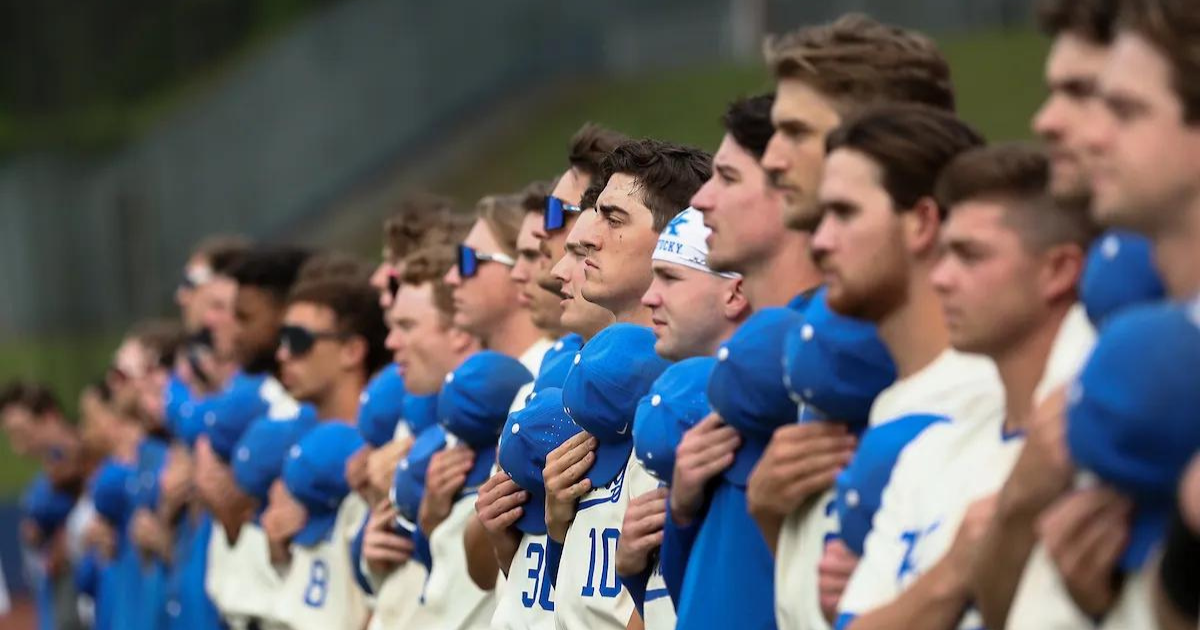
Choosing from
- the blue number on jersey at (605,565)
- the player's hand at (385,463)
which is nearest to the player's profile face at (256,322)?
the player's hand at (385,463)

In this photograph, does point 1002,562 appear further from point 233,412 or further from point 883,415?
point 233,412

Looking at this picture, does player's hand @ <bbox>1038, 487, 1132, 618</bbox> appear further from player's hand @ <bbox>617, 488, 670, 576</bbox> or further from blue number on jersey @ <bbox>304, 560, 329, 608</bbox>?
blue number on jersey @ <bbox>304, 560, 329, 608</bbox>

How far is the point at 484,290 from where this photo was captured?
6.78 meters

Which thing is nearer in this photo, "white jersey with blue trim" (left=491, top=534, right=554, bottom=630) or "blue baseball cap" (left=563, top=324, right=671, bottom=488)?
"blue baseball cap" (left=563, top=324, right=671, bottom=488)

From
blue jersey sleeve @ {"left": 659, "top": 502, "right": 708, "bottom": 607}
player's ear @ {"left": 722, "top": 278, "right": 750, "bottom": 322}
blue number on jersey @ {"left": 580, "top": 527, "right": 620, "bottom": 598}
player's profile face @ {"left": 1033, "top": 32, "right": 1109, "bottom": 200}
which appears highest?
player's profile face @ {"left": 1033, "top": 32, "right": 1109, "bottom": 200}

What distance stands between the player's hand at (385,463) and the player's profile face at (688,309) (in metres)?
2.60

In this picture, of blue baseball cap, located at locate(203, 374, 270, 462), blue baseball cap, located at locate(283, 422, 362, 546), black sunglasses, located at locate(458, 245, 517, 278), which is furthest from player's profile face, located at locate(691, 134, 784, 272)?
blue baseball cap, located at locate(203, 374, 270, 462)

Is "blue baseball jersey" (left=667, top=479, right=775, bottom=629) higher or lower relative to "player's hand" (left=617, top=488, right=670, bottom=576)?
higher

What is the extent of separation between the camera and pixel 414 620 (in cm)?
710

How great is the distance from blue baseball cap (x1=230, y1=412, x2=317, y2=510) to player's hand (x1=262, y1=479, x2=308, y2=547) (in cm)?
12

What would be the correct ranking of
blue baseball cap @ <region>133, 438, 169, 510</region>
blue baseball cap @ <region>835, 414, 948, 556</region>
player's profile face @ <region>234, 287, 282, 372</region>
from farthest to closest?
blue baseball cap @ <region>133, 438, 169, 510</region>
player's profile face @ <region>234, 287, 282, 372</region>
blue baseball cap @ <region>835, 414, 948, 556</region>

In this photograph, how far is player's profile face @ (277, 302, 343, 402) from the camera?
27.5 ft

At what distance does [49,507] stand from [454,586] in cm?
897

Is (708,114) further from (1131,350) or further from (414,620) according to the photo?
(1131,350)
